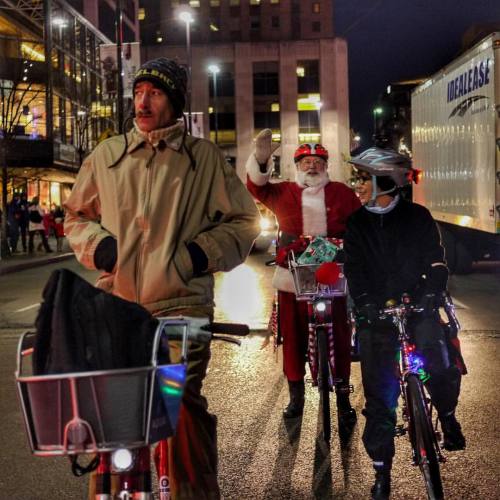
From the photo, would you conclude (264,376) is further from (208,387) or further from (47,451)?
(47,451)

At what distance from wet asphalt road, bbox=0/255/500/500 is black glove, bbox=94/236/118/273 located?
1836mm

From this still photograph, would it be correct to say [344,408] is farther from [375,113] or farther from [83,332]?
[375,113]

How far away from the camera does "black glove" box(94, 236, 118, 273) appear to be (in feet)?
9.49

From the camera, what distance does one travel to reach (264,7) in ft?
309

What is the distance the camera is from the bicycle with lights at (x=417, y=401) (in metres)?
3.63

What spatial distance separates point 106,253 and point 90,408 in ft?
3.21

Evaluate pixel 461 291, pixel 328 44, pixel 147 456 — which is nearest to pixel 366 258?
pixel 147 456

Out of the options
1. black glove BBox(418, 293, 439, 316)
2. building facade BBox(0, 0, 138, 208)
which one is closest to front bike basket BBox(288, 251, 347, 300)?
black glove BBox(418, 293, 439, 316)

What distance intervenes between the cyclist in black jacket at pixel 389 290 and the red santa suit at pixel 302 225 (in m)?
1.31

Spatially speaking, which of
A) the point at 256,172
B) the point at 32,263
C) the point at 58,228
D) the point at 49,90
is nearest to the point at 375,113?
the point at 49,90

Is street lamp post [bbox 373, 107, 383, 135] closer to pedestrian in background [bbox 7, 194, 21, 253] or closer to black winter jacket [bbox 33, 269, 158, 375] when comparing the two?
pedestrian in background [bbox 7, 194, 21, 253]

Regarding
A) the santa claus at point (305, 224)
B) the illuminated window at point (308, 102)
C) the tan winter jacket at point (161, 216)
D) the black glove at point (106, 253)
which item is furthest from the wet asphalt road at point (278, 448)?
the illuminated window at point (308, 102)

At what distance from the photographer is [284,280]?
562 centimetres

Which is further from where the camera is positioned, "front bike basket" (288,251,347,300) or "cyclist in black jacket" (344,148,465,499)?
"front bike basket" (288,251,347,300)
